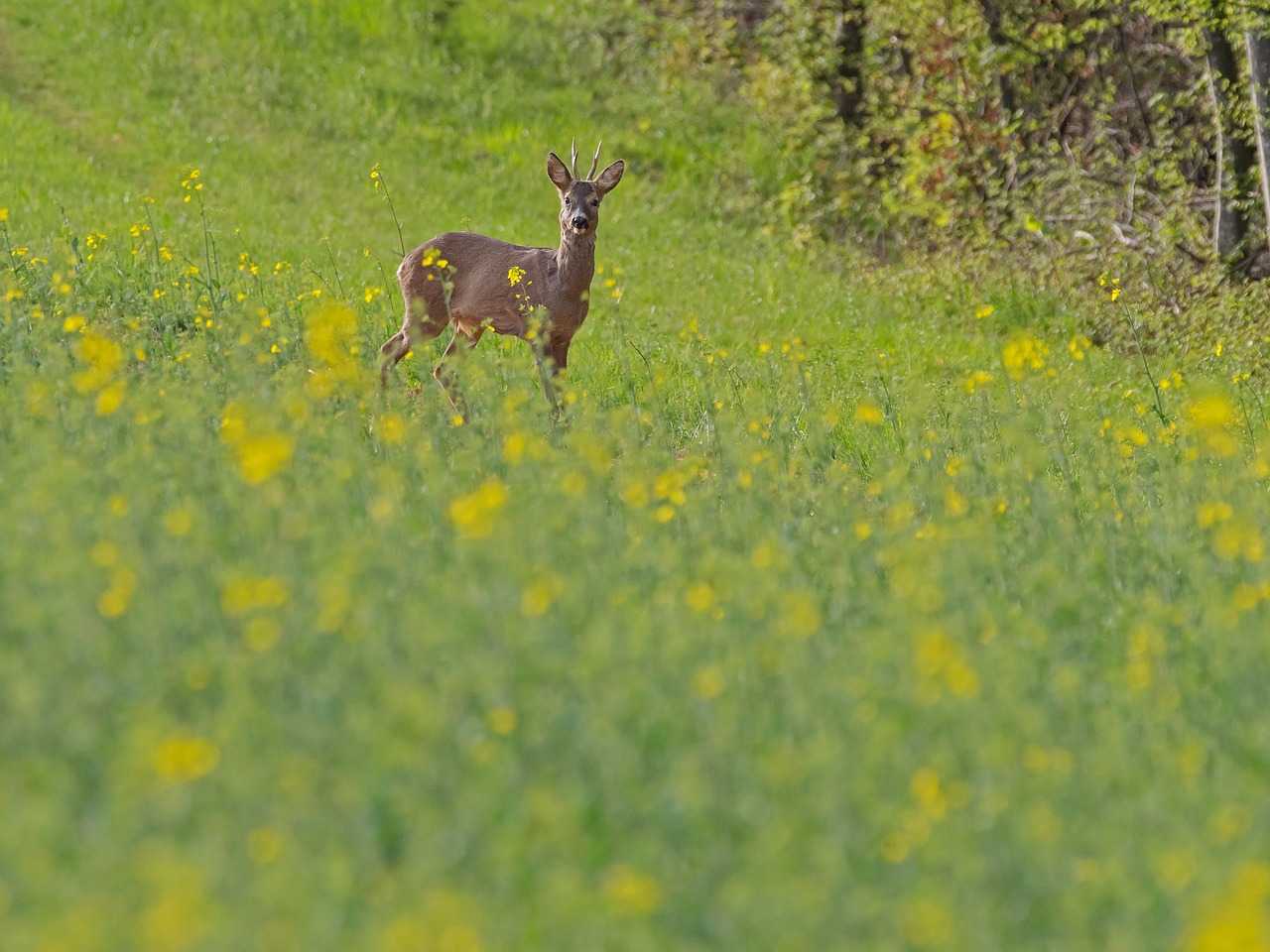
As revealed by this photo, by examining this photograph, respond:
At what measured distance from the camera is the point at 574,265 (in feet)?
35.3

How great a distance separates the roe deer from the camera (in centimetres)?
1060

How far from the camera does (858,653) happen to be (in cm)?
530

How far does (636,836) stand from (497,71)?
21.4 m

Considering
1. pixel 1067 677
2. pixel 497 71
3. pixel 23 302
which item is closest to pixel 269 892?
pixel 1067 677

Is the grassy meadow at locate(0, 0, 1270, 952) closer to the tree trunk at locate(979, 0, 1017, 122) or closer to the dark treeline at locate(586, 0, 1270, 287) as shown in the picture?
the dark treeline at locate(586, 0, 1270, 287)

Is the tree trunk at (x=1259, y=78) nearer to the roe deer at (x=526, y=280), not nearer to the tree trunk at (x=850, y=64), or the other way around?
the roe deer at (x=526, y=280)

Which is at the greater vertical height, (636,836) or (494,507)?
(494,507)

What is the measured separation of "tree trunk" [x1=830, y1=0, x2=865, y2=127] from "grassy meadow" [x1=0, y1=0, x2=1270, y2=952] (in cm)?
1204

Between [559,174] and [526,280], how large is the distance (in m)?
0.62

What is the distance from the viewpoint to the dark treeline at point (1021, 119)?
16.3 metres

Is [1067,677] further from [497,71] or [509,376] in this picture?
[497,71]

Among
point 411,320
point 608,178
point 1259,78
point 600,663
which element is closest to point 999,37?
point 1259,78

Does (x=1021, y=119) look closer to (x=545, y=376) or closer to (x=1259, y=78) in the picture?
(x=1259, y=78)

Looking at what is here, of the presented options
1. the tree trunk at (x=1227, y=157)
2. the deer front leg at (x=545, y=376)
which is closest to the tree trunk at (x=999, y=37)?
the tree trunk at (x=1227, y=157)
